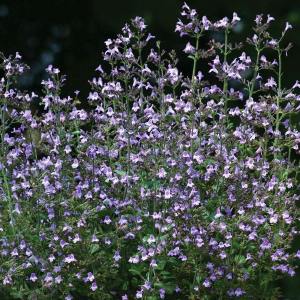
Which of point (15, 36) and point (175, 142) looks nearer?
point (175, 142)

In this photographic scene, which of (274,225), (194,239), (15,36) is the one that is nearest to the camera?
(194,239)

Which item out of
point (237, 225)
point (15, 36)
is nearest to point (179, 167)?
point (237, 225)

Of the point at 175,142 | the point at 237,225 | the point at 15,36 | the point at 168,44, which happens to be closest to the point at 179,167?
the point at 175,142

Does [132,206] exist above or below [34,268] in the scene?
above

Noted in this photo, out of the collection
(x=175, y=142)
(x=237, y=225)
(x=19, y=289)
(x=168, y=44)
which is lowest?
(x=19, y=289)

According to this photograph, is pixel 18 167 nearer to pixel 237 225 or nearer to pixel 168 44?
pixel 237 225

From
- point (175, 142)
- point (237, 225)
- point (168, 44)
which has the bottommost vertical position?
point (237, 225)

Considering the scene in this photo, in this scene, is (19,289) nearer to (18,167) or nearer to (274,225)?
(18,167)

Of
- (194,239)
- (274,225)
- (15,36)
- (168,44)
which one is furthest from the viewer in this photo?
(15,36)

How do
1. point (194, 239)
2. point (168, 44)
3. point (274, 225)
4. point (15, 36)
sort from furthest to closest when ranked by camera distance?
point (15, 36) < point (168, 44) < point (274, 225) < point (194, 239)
